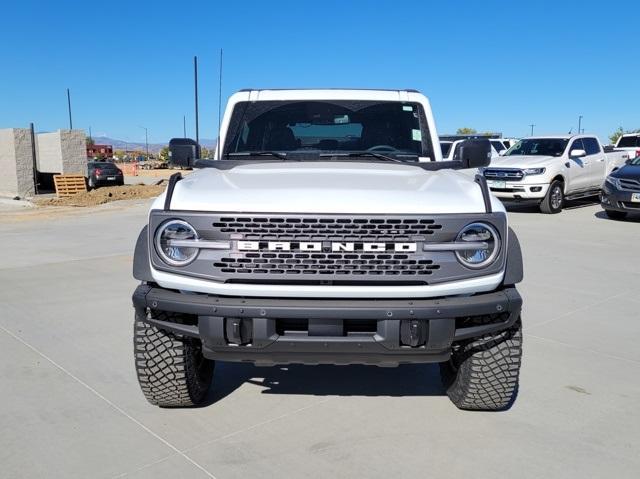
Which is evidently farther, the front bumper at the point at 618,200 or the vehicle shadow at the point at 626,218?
the vehicle shadow at the point at 626,218

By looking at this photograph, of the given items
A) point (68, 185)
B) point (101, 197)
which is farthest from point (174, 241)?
point (68, 185)

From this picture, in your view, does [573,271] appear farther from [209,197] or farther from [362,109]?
[209,197]

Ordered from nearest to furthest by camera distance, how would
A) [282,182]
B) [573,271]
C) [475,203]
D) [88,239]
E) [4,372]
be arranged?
[475,203] → [282,182] → [4,372] → [573,271] → [88,239]

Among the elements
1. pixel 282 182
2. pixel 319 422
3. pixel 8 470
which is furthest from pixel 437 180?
pixel 8 470

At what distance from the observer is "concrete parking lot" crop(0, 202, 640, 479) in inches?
115

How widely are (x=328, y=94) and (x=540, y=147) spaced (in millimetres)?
11516

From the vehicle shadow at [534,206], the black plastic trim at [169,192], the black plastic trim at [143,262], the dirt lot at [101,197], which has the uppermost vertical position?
the black plastic trim at [169,192]

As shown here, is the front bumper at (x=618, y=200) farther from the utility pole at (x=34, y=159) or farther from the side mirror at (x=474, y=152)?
the utility pole at (x=34, y=159)

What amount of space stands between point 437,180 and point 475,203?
1.46 feet

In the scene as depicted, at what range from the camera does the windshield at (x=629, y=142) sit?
20.5 metres

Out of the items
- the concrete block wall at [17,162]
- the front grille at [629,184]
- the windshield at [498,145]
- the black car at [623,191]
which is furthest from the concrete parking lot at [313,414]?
the concrete block wall at [17,162]

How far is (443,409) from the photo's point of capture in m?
3.53

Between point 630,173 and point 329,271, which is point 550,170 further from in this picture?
point 329,271

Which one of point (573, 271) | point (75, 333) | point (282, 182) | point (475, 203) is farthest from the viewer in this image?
point (573, 271)
